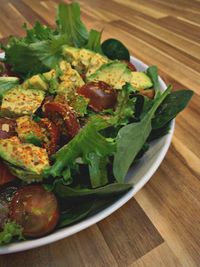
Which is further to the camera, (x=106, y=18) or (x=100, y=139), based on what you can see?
(x=106, y=18)

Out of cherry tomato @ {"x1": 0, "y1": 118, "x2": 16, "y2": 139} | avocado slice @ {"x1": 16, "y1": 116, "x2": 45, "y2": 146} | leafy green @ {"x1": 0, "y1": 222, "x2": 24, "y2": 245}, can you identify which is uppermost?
avocado slice @ {"x1": 16, "y1": 116, "x2": 45, "y2": 146}

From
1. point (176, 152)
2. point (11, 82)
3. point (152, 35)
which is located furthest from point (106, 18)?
point (176, 152)

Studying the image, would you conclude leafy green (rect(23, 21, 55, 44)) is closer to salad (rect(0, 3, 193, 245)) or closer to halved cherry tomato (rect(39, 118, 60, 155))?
salad (rect(0, 3, 193, 245))

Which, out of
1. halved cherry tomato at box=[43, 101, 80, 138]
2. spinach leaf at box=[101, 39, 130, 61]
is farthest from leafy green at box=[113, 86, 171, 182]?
spinach leaf at box=[101, 39, 130, 61]

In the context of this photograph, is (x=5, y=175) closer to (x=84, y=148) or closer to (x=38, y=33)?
(x=84, y=148)

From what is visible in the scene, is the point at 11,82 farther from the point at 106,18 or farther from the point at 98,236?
the point at 106,18

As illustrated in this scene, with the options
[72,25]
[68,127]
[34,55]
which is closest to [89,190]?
[68,127]

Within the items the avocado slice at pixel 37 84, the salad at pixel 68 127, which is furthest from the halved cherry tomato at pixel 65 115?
the avocado slice at pixel 37 84
